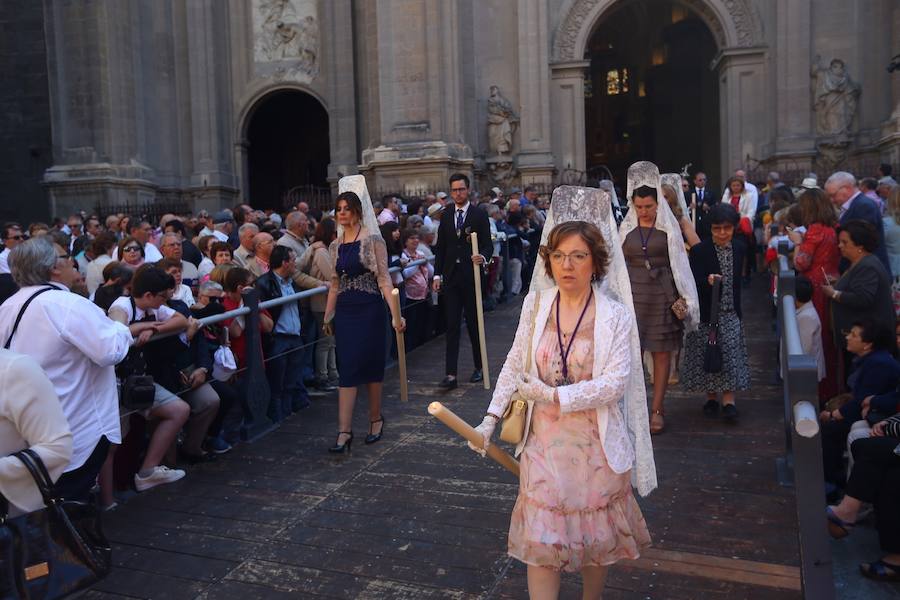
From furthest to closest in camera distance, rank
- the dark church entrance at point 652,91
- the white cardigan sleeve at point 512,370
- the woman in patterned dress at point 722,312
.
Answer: the dark church entrance at point 652,91, the woman in patterned dress at point 722,312, the white cardigan sleeve at point 512,370

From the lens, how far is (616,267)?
4.01m

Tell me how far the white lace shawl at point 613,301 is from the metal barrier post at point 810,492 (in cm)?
63

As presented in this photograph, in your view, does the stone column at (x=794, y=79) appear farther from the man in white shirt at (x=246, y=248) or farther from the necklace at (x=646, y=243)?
the necklace at (x=646, y=243)

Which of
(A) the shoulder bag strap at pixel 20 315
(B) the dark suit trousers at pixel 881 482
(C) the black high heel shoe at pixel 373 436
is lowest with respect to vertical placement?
(C) the black high heel shoe at pixel 373 436

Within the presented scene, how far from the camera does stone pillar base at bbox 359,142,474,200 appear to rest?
67.8 ft

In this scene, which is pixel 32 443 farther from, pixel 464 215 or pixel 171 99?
pixel 171 99

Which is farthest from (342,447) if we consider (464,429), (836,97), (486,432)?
(836,97)

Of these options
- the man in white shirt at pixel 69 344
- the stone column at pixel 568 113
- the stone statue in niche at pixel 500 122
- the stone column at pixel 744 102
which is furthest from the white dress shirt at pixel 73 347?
the stone column at pixel 744 102

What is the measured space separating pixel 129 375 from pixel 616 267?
359 cm

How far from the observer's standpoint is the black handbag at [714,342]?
716 cm

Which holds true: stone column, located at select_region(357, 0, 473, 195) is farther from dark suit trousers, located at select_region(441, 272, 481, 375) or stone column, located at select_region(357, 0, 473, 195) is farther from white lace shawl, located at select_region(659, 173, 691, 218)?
white lace shawl, located at select_region(659, 173, 691, 218)

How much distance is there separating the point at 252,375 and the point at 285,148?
24.6 metres

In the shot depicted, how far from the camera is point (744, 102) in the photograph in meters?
22.7

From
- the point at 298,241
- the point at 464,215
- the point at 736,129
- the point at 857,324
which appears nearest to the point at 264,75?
the point at 736,129
